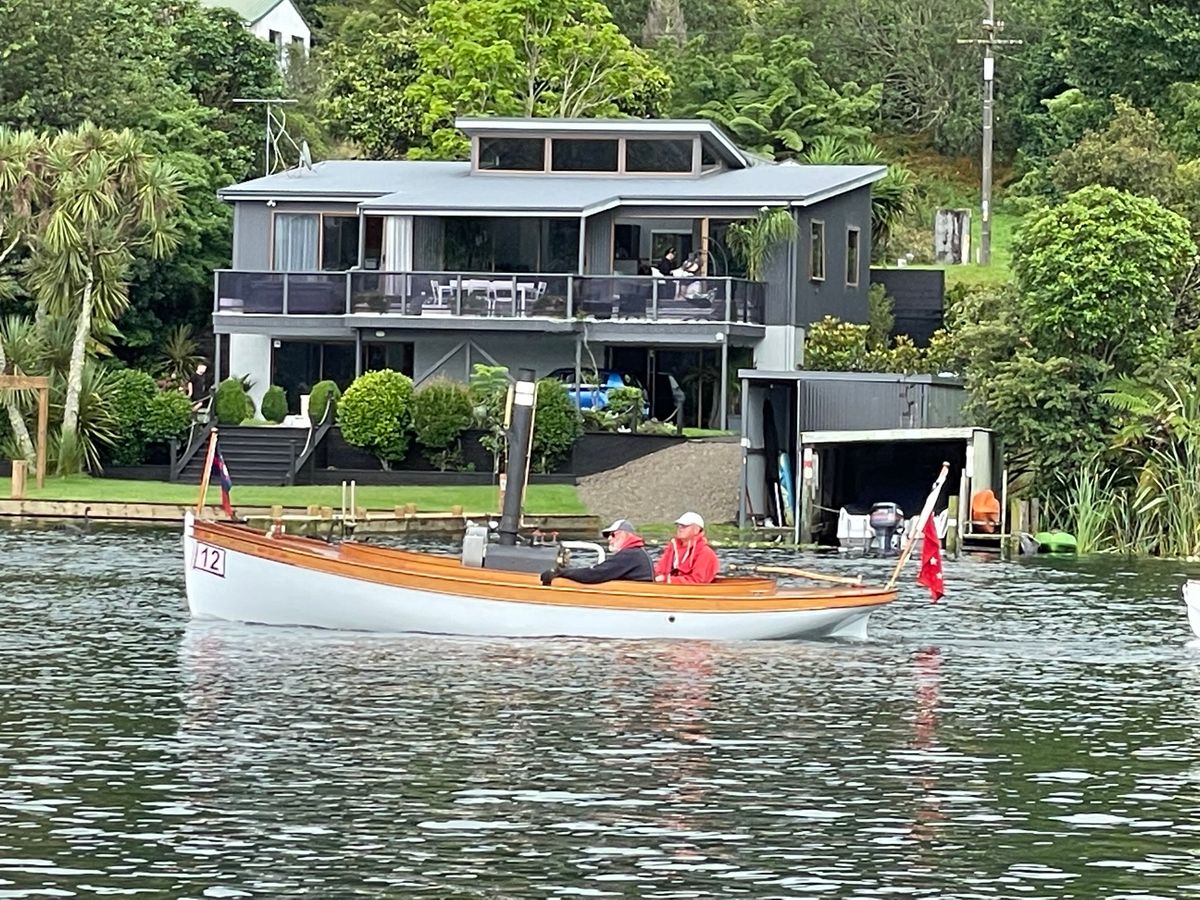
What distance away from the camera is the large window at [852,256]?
213ft

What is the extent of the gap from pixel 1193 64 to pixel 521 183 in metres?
23.0

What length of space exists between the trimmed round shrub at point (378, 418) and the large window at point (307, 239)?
8644mm

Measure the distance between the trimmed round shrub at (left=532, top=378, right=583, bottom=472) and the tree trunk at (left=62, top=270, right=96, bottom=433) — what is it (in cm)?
978

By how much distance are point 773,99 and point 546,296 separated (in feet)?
76.0

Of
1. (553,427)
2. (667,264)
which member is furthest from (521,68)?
(553,427)

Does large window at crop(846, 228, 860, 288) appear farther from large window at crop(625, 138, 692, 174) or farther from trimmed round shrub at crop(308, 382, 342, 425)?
trimmed round shrub at crop(308, 382, 342, 425)

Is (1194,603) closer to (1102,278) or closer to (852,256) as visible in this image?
(1102,278)

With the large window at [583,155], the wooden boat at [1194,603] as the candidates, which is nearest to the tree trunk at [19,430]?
the large window at [583,155]

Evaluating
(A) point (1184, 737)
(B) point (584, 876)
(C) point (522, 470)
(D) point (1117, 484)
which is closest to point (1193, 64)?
(D) point (1117, 484)

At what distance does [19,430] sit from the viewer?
179ft

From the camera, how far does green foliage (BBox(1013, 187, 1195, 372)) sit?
4888 cm

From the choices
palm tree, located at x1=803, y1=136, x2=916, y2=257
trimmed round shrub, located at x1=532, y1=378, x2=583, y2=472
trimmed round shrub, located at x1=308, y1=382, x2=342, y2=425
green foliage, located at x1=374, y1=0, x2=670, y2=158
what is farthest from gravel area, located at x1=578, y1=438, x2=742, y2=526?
green foliage, located at x1=374, y1=0, x2=670, y2=158

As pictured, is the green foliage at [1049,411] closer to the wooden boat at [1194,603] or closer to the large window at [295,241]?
Result: the wooden boat at [1194,603]

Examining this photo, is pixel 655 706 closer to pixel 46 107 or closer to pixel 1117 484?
pixel 1117 484
